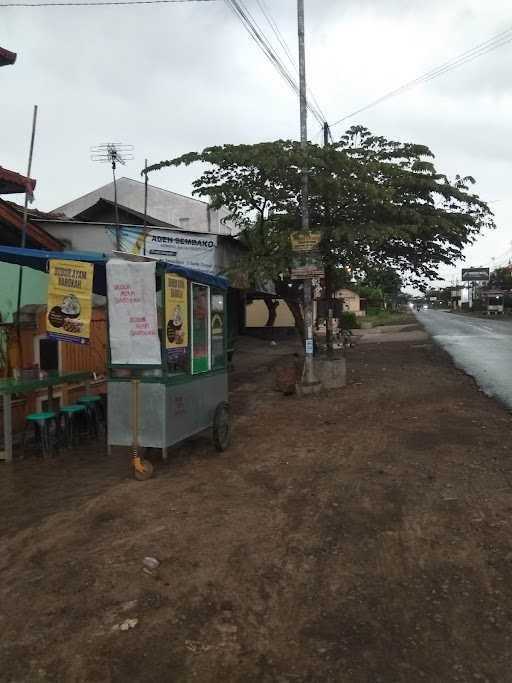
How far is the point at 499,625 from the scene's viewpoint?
324 centimetres

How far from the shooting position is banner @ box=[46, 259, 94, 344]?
6.27 metres

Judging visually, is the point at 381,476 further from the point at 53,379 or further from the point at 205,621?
the point at 53,379

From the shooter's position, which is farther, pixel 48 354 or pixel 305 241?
pixel 305 241

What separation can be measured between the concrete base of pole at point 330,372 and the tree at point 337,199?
7.50 feet

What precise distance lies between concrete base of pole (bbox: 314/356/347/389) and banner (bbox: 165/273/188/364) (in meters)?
6.71

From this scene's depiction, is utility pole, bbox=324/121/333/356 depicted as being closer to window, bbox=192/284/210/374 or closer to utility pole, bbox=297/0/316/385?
utility pole, bbox=297/0/316/385

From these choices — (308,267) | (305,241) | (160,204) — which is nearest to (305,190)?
(305,241)

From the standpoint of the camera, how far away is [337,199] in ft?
44.2

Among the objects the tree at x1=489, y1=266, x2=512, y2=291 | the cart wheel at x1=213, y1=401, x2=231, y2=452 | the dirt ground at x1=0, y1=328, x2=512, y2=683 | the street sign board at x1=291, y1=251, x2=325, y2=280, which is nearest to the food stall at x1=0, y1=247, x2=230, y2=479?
the cart wheel at x1=213, y1=401, x2=231, y2=452

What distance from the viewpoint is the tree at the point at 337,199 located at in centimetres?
1237

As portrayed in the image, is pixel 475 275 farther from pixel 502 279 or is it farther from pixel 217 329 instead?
Result: pixel 217 329

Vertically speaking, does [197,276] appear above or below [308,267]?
below

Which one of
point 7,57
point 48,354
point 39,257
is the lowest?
point 48,354

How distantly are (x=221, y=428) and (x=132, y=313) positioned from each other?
2.02 meters
